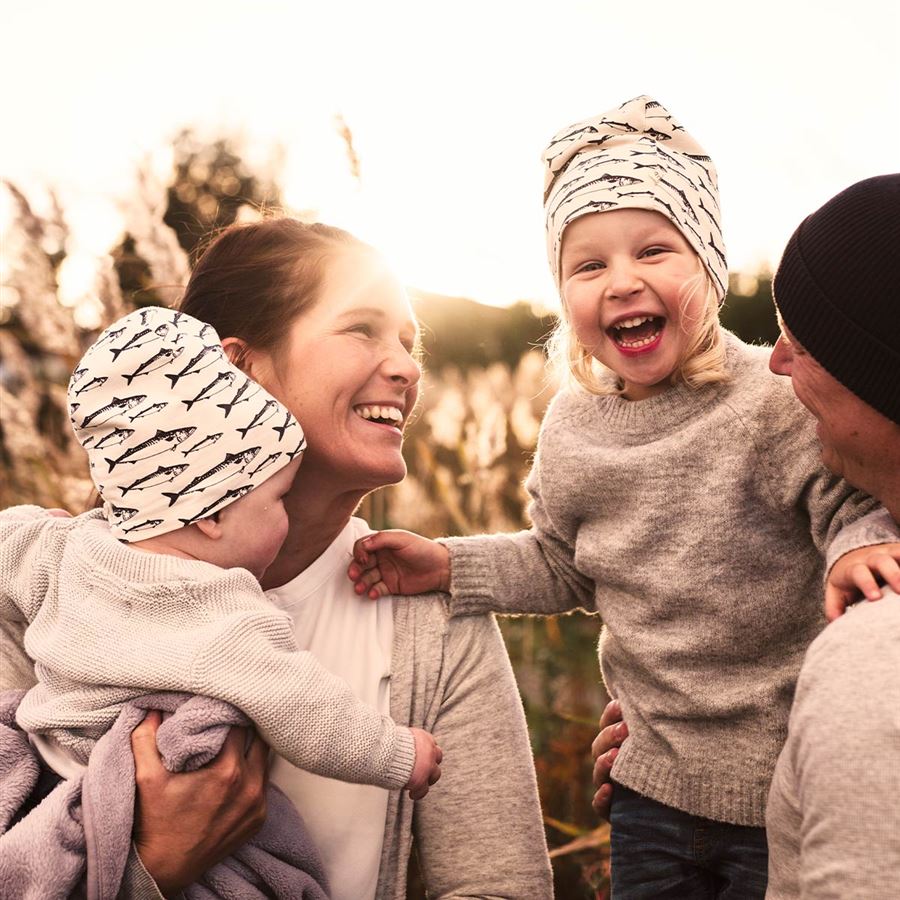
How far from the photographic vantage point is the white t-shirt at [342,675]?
7.50 feet

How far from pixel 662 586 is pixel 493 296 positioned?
2083mm

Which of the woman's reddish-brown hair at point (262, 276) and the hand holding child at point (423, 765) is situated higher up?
the woman's reddish-brown hair at point (262, 276)

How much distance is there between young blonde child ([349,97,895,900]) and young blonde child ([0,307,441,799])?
58 centimetres

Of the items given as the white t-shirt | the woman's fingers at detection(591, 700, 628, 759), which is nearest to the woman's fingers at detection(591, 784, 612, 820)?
the woman's fingers at detection(591, 700, 628, 759)

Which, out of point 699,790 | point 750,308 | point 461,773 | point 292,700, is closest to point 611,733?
point 699,790

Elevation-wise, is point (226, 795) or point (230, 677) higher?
point (230, 677)

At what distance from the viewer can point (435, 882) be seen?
236 centimetres

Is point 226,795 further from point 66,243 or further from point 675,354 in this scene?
point 66,243

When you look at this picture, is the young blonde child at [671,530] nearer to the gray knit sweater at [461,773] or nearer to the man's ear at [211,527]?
the gray knit sweater at [461,773]

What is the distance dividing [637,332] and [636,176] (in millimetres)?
395

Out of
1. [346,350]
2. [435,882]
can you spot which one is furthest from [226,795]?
[346,350]

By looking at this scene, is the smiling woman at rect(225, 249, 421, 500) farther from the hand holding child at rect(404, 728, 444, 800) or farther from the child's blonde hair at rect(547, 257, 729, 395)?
the hand holding child at rect(404, 728, 444, 800)

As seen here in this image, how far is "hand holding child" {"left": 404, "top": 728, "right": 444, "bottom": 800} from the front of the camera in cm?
198

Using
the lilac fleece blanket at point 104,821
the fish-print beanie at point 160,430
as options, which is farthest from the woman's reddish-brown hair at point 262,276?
the lilac fleece blanket at point 104,821
